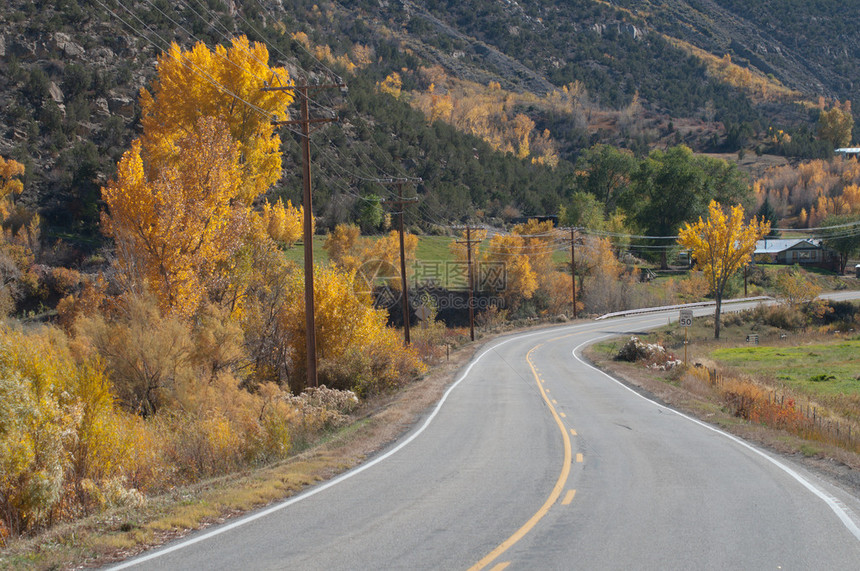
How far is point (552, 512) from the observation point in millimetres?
7828

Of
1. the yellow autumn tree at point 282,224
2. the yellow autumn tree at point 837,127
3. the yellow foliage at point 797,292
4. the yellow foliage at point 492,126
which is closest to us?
the yellow autumn tree at point 282,224

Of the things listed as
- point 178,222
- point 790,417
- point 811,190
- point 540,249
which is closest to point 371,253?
point 540,249

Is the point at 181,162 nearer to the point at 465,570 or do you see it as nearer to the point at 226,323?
the point at 226,323

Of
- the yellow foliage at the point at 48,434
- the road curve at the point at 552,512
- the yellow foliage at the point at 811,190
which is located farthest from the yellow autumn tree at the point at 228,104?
the yellow foliage at the point at 811,190

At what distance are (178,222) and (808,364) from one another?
33066 millimetres

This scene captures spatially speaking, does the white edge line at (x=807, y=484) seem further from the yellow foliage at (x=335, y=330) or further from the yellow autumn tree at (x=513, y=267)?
the yellow autumn tree at (x=513, y=267)

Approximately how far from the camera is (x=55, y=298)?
48188 millimetres

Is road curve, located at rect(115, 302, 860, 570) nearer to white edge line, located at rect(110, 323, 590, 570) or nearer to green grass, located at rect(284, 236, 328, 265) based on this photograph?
white edge line, located at rect(110, 323, 590, 570)

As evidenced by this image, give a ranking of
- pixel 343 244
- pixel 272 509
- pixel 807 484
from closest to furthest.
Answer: pixel 272 509 → pixel 807 484 → pixel 343 244

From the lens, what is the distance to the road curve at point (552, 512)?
6.25 m

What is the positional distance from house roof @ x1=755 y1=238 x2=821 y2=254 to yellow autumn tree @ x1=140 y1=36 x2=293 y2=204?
91.1 m

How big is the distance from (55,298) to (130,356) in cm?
3824

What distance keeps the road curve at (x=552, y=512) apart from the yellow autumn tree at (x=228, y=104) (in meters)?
18.5

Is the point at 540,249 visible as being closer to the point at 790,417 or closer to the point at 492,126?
the point at 790,417
